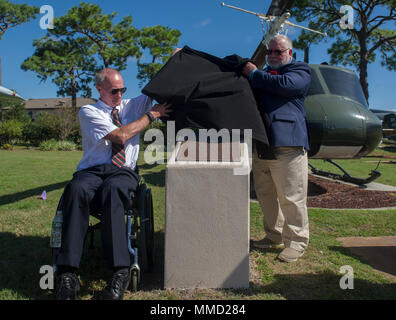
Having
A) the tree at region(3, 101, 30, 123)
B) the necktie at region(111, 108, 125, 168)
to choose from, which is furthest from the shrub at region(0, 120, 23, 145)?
the necktie at region(111, 108, 125, 168)

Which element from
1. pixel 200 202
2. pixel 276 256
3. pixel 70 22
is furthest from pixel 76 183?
pixel 70 22

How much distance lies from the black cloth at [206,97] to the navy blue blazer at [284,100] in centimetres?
13

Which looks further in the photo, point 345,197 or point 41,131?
point 41,131

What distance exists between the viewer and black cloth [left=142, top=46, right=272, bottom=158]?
3.00 meters

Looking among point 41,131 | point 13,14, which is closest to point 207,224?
point 41,131

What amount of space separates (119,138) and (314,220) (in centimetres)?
343

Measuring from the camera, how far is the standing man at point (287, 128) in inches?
122

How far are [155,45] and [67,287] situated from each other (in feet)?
134

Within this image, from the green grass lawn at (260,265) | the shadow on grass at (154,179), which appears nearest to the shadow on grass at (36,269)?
the green grass lawn at (260,265)

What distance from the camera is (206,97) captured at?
3.03 meters

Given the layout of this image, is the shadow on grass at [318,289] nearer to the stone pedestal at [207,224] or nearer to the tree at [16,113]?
the stone pedestal at [207,224]

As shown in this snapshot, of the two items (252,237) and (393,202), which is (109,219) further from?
(393,202)

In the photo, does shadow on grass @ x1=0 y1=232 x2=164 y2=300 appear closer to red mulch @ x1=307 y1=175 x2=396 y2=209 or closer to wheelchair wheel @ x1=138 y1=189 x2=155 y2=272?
wheelchair wheel @ x1=138 y1=189 x2=155 y2=272

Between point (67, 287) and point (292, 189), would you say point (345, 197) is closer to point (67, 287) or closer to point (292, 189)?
point (292, 189)
